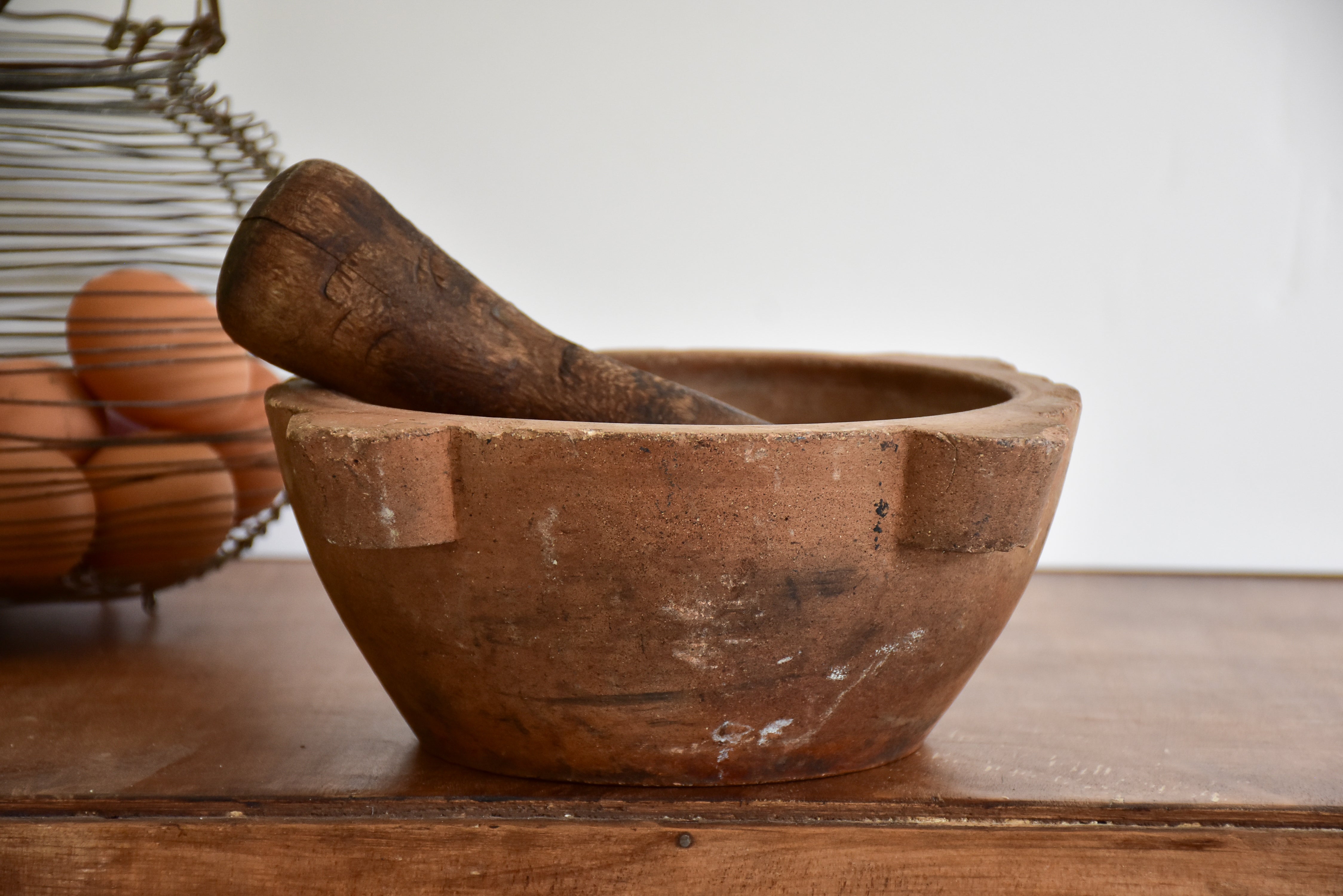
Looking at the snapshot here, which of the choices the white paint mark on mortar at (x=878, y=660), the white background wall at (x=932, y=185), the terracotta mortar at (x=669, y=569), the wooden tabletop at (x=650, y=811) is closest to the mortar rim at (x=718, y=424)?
the terracotta mortar at (x=669, y=569)

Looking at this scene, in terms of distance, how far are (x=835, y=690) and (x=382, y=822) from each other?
12.4 inches

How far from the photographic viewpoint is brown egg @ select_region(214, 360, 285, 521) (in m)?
1.12

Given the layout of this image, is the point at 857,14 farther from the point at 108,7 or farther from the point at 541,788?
the point at 541,788

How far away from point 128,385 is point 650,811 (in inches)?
26.7

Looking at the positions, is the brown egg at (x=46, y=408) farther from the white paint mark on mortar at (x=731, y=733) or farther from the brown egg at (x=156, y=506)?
the white paint mark on mortar at (x=731, y=733)

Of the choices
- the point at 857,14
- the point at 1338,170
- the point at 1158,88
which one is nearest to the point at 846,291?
the point at 857,14

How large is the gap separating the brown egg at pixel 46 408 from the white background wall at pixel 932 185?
554 mm

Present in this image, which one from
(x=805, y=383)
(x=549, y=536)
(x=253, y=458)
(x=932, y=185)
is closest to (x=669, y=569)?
(x=549, y=536)

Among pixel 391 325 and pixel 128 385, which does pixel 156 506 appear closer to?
pixel 128 385

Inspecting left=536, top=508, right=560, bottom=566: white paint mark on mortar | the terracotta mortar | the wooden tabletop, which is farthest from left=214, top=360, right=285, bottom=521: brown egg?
left=536, top=508, right=560, bottom=566: white paint mark on mortar

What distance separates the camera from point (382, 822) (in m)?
0.74

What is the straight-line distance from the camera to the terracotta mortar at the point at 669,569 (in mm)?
669

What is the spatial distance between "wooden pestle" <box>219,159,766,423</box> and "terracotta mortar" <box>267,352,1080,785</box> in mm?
52

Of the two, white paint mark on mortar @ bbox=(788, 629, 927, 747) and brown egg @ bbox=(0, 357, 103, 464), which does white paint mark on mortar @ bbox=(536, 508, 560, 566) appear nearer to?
white paint mark on mortar @ bbox=(788, 629, 927, 747)
